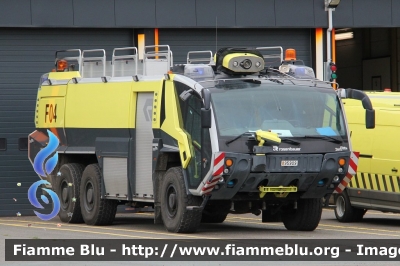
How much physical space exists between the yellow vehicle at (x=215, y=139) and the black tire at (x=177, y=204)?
0.02 metres

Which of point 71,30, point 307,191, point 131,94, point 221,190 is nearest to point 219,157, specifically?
point 221,190

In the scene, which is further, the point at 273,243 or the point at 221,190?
the point at 221,190

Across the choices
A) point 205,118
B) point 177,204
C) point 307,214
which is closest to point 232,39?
point 307,214

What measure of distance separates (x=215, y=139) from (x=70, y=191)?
5.68 m

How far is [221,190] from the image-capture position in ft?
58.8

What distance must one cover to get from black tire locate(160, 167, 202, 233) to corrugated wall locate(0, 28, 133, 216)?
799 centimetres

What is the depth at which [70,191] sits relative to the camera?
22469 mm

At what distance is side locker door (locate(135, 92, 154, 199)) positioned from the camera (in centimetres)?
1969

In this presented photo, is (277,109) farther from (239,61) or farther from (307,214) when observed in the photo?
(307,214)

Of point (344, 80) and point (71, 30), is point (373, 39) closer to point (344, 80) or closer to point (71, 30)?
point (344, 80)

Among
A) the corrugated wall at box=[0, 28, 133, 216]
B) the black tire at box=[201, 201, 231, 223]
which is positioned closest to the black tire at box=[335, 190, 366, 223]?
the black tire at box=[201, 201, 231, 223]

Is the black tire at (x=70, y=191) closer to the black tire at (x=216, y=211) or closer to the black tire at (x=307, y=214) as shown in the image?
the black tire at (x=216, y=211)

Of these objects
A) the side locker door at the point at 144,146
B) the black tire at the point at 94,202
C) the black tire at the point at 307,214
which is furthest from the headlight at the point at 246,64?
the black tire at the point at 94,202

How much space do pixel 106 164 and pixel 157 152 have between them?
201 cm
